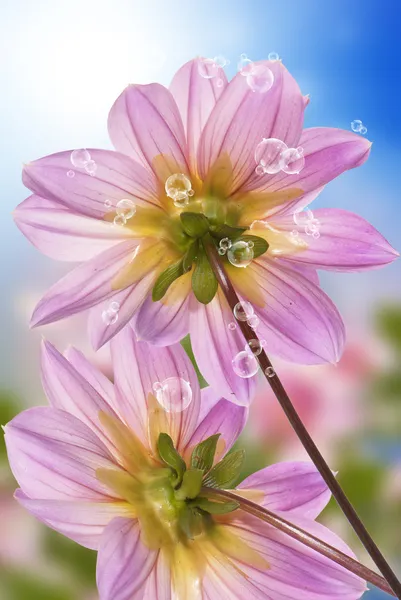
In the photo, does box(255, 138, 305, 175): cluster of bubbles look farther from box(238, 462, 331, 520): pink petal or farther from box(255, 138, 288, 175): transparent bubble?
box(238, 462, 331, 520): pink petal

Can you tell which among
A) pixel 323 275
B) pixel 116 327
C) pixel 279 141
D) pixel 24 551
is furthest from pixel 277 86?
pixel 24 551

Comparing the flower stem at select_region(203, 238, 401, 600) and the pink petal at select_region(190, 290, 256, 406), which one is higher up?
the pink petal at select_region(190, 290, 256, 406)

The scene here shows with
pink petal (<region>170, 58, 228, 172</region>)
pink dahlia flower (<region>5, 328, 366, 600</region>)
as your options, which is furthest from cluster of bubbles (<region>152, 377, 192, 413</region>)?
pink petal (<region>170, 58, 228, 172</region>)

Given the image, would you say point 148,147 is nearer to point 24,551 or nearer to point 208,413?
point 208,413

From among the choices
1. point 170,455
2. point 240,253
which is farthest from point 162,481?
point 240,253

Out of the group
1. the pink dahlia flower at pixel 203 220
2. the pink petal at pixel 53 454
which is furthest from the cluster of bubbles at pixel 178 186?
the pink petal at pixel 53 454

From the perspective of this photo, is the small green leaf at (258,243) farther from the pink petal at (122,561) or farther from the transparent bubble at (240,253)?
the pink petal at (122,561)
